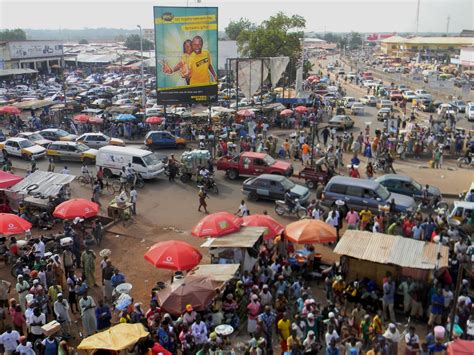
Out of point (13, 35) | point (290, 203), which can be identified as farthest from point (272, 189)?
point (13, 35)

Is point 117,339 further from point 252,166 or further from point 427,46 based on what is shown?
point 427,46

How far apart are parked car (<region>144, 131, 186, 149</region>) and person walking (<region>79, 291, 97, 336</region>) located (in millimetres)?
20729

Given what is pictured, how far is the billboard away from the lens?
32.2 meters

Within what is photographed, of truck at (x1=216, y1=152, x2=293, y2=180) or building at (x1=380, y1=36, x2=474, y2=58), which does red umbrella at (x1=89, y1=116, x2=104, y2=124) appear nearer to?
truck at (x1=216, y1=152, x2=293, y2=180)

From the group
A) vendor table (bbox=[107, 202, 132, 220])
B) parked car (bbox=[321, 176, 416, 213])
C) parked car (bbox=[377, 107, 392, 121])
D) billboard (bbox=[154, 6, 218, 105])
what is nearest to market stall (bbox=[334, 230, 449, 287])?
parked car (bbox=[321, 176, 416, 213])

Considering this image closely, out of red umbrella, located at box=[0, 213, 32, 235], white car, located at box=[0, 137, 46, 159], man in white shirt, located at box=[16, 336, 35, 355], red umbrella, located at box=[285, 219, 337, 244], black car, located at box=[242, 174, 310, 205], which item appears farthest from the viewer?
white car, located at box=[0, 137, 46, 159]

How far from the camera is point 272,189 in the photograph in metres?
22.1

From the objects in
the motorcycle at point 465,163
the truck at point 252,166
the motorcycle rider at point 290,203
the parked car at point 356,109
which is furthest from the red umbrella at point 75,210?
the parked car at point 356,109

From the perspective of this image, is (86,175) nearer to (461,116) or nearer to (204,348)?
(204,348)

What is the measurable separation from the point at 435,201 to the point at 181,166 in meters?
12.6

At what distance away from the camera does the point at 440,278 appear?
13.6 metres

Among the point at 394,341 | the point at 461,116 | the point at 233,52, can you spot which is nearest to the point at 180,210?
the point at 394,341

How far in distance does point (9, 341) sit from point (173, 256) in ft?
15.0

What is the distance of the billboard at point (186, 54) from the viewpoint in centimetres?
3216
